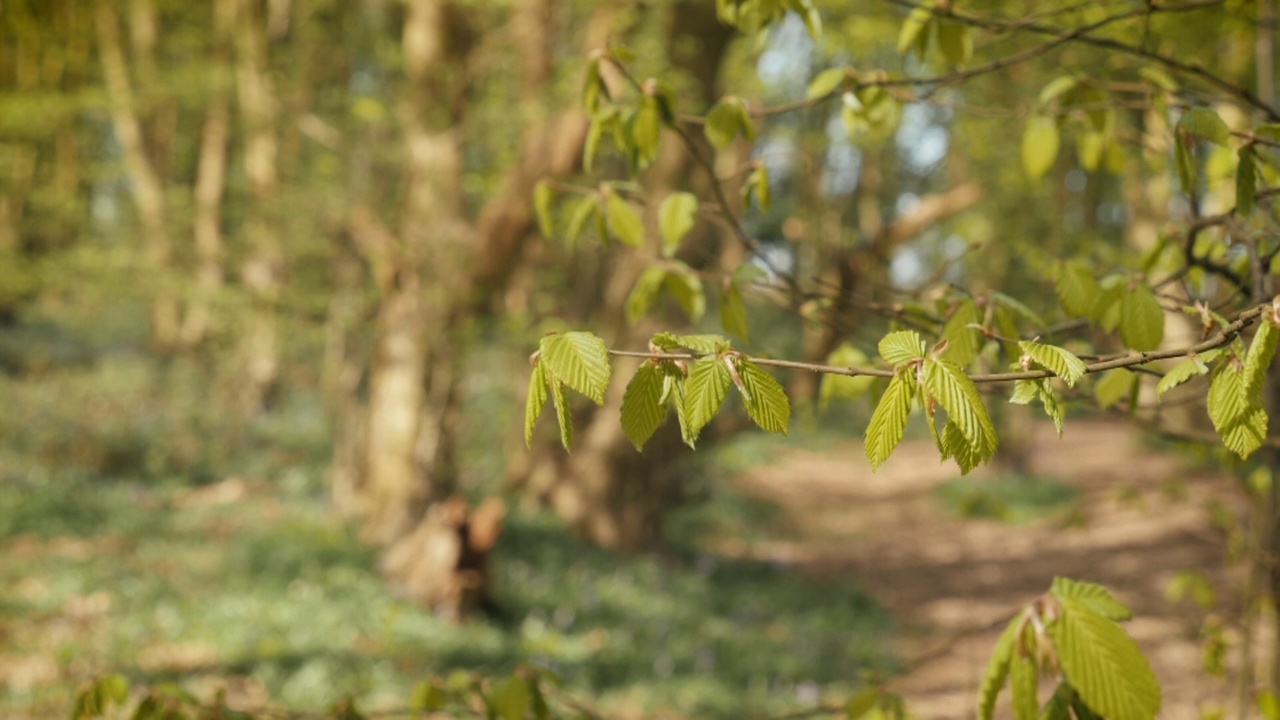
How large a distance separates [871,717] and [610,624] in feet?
13.3

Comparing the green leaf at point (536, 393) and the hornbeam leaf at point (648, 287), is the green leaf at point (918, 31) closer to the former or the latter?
the hornbeam leaf at point (648, 287)

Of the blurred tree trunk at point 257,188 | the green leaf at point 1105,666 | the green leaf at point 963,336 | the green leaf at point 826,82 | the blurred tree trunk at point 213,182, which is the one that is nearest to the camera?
the green leaf at point 1105,666

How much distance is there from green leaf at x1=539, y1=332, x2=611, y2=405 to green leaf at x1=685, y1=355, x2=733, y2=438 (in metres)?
0.11

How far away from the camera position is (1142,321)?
146cm

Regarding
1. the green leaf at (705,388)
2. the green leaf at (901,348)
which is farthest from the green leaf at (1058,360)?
the green leaf at (705,388)

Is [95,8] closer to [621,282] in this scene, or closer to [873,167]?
[621,282]

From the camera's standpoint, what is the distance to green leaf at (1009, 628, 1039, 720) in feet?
3.13

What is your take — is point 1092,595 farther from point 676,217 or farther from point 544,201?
point 544,201

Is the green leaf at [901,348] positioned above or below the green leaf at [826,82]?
below

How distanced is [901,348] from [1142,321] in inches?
27.5

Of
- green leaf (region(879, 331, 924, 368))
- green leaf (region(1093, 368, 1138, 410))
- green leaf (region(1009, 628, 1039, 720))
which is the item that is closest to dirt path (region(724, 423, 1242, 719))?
green leaf (region(1093, 368, 1138, 410))

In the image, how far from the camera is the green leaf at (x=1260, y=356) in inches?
36.7

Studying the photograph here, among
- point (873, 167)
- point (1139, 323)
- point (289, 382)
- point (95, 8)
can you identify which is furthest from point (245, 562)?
point (873, 167)

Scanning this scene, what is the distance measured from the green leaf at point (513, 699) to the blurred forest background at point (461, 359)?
961mm
